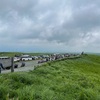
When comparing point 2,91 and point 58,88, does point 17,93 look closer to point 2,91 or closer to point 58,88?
point 2,91

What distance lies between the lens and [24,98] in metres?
12.7

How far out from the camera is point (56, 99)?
1359 centimetres

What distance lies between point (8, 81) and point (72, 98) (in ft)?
11.4

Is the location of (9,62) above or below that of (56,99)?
above

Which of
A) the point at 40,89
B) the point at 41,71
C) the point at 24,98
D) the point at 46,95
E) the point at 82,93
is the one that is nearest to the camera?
the point at 24,98

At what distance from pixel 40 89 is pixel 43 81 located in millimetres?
3150

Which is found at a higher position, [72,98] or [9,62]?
[9,62]

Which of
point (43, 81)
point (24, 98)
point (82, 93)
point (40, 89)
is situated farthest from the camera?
point (43, 81)

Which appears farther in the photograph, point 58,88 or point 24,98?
point 58,88

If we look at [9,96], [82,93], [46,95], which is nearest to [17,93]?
[9,96]

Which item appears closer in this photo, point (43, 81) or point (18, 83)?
point (18, 83)

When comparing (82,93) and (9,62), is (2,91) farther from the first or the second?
(9,62)

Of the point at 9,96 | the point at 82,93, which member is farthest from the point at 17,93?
the point at 82,93

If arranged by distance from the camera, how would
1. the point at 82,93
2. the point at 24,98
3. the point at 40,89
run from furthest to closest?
the point at 82,93 → the point at 40,89 → the point at 24,98
